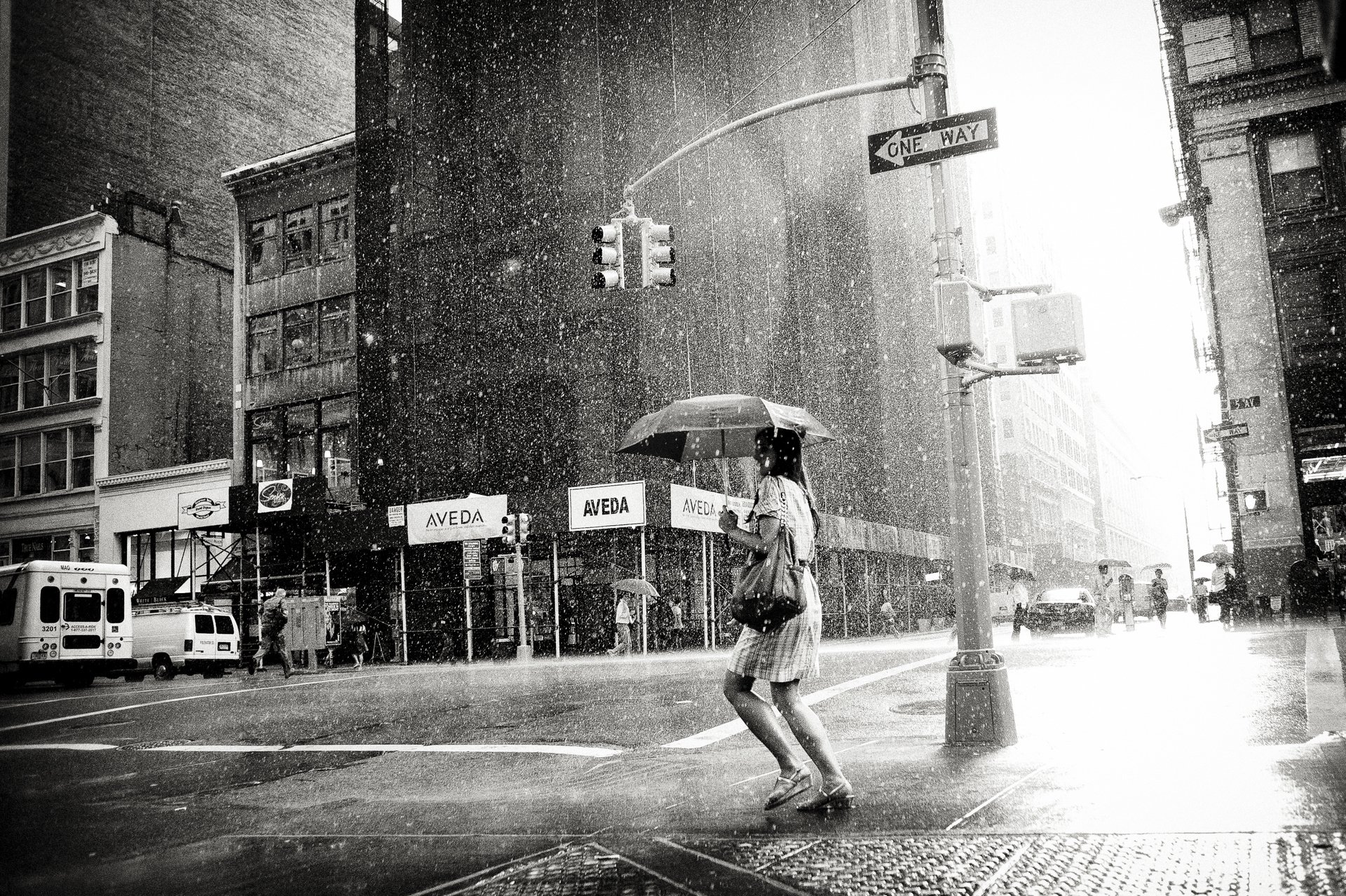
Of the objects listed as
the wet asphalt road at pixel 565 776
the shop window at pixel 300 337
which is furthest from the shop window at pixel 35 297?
the wet asphalt road at pixel 565 776

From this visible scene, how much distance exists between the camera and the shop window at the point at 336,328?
39312 mm

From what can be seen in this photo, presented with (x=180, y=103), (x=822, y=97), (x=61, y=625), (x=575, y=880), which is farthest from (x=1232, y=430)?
(x=180, y=103)

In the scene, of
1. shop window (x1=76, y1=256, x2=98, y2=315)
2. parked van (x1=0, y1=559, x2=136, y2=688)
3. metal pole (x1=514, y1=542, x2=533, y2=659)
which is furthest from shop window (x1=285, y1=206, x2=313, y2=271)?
metal pole (x1=514, y1=542, x2=533, y2=659)

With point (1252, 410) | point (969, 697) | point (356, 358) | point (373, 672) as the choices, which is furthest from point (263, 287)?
point (969, 697)

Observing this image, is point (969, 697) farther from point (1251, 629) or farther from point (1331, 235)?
point (1331, 235)

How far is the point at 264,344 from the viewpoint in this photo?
41.5 m

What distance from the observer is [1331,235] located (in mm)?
26828

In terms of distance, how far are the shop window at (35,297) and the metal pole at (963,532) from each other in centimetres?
4169

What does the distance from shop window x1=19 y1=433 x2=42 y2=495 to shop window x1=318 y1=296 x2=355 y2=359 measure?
41.0 feet

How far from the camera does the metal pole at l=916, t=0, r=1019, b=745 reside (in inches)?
281

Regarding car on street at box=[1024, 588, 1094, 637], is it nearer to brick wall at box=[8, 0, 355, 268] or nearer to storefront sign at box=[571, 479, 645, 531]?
storefront sign at box=[571, 479, 645, 531]

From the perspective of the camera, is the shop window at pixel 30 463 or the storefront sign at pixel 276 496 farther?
the shop window at pixel 30 463

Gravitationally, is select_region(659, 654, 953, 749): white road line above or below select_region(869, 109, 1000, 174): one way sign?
below

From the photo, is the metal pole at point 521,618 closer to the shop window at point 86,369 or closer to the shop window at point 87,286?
the shop window at point 86,369
